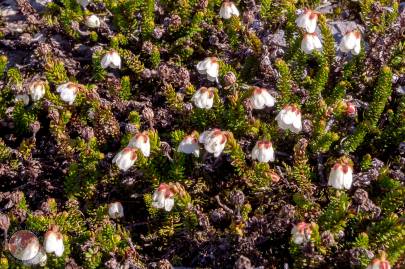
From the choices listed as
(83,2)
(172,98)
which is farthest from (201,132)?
(83,2)

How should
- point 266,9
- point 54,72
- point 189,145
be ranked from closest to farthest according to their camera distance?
point 189,145
point 54,72
point 266,9

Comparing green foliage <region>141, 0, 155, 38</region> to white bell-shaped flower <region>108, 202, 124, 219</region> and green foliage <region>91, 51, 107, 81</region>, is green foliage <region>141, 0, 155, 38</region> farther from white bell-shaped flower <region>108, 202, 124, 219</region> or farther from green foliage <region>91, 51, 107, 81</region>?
white bell-shaped flower <region>108, 202, 124, 219</region>

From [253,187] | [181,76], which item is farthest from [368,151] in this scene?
[181,76]

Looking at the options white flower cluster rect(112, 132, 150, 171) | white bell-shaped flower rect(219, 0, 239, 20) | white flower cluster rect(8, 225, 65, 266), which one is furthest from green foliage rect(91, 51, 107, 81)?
white flower cluster rect(8, 225, 65, 266)

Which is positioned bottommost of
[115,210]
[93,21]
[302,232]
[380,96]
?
[115,210]

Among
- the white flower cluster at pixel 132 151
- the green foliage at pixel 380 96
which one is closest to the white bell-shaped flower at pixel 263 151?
the white flower cluster at pixel 132 151

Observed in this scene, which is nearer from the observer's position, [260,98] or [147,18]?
[260,98]

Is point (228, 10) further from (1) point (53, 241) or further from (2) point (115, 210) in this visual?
(1) point (53, 241)
